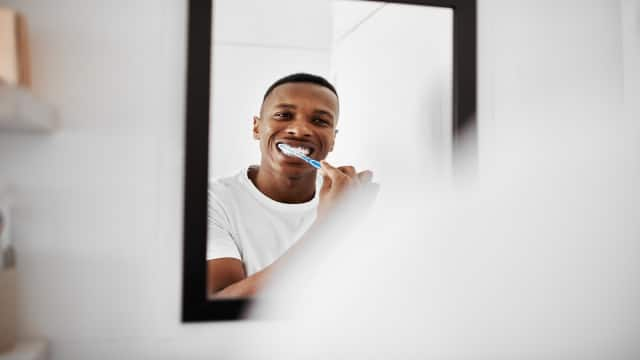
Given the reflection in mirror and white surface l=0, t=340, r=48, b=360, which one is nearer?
white surface l=0, t=340, r=48, b=360

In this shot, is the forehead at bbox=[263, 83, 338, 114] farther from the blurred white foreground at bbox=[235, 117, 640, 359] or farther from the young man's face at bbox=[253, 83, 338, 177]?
the blurred white foreground at bbox=[235, 117, 640, 359]

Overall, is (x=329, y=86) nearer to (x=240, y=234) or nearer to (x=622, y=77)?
(x=240, y=234)

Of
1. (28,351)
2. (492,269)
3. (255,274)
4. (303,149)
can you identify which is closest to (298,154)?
(303,149)

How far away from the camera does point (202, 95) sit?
1.12 m

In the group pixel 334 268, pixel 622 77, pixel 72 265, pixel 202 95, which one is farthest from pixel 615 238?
pixel 72 265

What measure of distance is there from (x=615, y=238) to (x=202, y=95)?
3.07 feet

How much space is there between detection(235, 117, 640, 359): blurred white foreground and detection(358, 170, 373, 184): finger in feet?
0.14

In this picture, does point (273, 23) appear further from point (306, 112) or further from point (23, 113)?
point (23, 113)

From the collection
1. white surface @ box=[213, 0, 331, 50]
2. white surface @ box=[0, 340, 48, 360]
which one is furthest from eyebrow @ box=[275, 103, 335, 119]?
white surface @ box=[0, 340, 48, 360]

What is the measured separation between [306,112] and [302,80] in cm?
6

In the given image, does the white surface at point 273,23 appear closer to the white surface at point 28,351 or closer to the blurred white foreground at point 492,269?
the blurred white foreground at point 492,269

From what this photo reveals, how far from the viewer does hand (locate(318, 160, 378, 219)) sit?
117 cm

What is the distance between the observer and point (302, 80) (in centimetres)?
116

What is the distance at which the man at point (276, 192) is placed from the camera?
3.70ft
